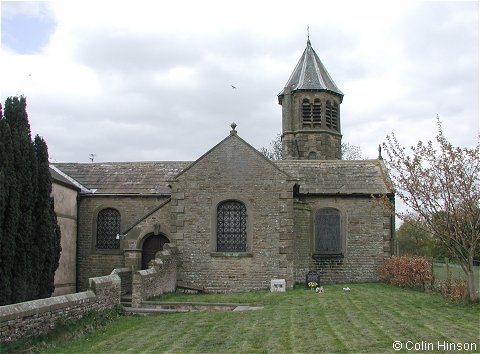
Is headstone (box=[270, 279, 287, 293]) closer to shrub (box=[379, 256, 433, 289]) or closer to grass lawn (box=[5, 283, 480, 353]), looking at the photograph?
grass lawn (box=[5, 283, 480, 353])

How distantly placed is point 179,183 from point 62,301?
964cm

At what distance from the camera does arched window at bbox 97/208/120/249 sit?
25.2m

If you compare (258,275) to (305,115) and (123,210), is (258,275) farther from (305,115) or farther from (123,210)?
(305,115)

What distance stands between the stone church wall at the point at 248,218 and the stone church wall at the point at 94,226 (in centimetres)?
362

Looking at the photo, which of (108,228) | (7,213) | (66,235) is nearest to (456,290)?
(7,213)

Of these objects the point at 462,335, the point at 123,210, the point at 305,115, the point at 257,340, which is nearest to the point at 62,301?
the point at 257,340

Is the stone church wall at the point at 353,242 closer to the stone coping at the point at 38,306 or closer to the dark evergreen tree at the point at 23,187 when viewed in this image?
the stone coping at the point at 38,306

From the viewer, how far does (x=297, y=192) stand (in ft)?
75.8

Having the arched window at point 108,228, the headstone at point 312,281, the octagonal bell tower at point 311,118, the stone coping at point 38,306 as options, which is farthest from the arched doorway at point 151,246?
the octagonal bell tower at point 311,118

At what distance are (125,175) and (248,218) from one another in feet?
26.7

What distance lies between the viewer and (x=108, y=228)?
25.4 m

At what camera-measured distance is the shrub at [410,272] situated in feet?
66.1

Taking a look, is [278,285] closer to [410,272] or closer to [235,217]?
[235,217]

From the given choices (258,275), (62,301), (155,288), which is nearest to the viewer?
(62,301)
